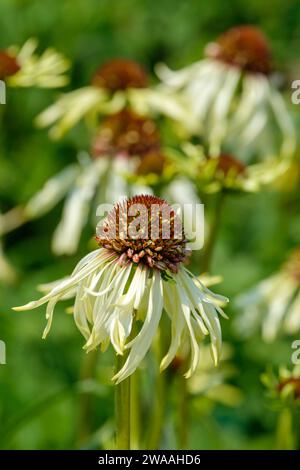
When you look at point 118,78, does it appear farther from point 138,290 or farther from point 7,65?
point 138,290

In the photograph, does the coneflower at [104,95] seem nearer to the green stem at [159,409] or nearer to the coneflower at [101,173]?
the coneflower at [101,173]

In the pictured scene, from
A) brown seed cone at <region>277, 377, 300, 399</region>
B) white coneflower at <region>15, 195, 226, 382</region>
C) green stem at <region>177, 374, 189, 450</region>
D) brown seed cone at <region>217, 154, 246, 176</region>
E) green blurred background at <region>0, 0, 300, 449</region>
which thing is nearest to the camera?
white coneflower at <region>15, 195, 226, 382</region>

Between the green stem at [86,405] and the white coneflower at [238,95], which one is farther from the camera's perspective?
the white coneflower at [238,95]

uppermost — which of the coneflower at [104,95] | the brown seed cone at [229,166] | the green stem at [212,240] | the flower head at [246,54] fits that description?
the flower head at [246,54]

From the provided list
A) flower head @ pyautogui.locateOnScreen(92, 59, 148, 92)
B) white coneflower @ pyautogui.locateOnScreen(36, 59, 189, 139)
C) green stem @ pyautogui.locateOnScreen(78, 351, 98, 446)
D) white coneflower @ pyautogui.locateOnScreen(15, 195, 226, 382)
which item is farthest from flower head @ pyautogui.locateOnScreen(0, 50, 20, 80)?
white coneflower @ pyautogui.locateOnScreen(15, 195, 226, 382)

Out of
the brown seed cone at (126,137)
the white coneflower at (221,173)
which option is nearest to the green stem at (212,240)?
the white coneflower at (221,173)

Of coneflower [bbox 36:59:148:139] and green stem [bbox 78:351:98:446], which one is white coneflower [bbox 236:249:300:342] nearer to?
green stem [bbox 78:351:98:446]

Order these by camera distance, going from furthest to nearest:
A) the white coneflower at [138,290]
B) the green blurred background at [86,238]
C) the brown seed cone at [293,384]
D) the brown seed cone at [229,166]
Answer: the green blurred background at [86,238] → the brown seed cone at [229,166] → the brown seed cone at [293,384] → the white coneflower at [138,290]
